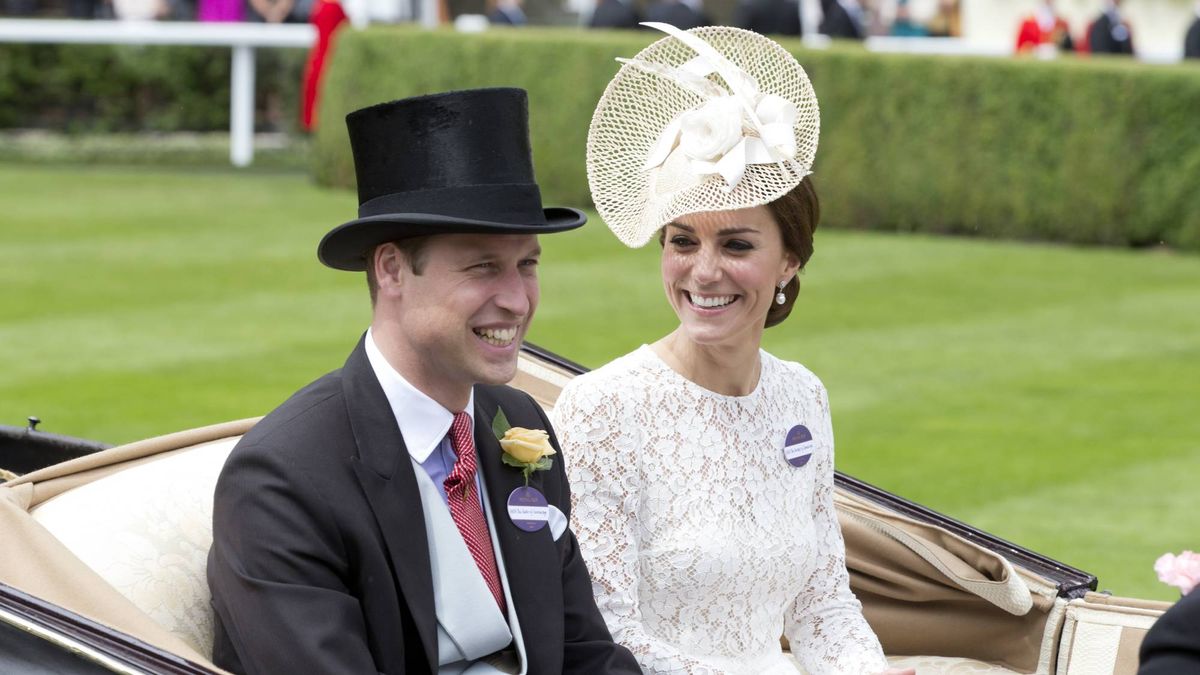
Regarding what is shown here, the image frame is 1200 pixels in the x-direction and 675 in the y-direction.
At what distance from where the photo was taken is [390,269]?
3025mm

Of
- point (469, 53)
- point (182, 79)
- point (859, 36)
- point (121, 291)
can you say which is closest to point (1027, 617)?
point (121, 291)

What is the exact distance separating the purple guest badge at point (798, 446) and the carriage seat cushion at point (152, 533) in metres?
1.08

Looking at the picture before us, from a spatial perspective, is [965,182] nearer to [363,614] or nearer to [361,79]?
[361,79]

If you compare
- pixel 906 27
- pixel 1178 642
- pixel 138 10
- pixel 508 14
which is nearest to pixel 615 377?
pixel 1178 642

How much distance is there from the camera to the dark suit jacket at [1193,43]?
1933 cm

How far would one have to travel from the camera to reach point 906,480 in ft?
25.1

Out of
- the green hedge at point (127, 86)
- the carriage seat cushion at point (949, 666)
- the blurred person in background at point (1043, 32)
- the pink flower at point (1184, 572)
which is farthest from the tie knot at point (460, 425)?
the blurred person in background at point (1043, 32)

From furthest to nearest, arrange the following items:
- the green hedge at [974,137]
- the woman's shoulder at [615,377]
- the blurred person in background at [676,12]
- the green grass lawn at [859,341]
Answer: the blurred person in background at [676,12] < the green hedge at [974,137] < the green grass lawn at [859,341] < the woman's shoulder at [615,377]

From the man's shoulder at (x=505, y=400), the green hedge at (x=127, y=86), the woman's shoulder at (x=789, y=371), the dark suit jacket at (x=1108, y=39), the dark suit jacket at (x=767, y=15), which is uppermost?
the man's shoulder at (x=505, y=400)

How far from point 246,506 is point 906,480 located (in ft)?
16.9

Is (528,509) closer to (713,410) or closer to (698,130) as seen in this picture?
(713,410)

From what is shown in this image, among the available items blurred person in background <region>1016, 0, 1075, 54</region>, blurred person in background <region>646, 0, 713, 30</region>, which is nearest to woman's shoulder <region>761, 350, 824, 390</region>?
blurred person in background <region>646, 0, 713, 30</region>

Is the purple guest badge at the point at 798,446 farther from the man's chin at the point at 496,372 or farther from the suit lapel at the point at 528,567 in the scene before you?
the man's chin at the point at 496,372

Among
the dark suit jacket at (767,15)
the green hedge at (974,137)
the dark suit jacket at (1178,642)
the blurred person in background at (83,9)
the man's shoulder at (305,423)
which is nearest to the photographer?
the dark suit jacket at (1178,642)
